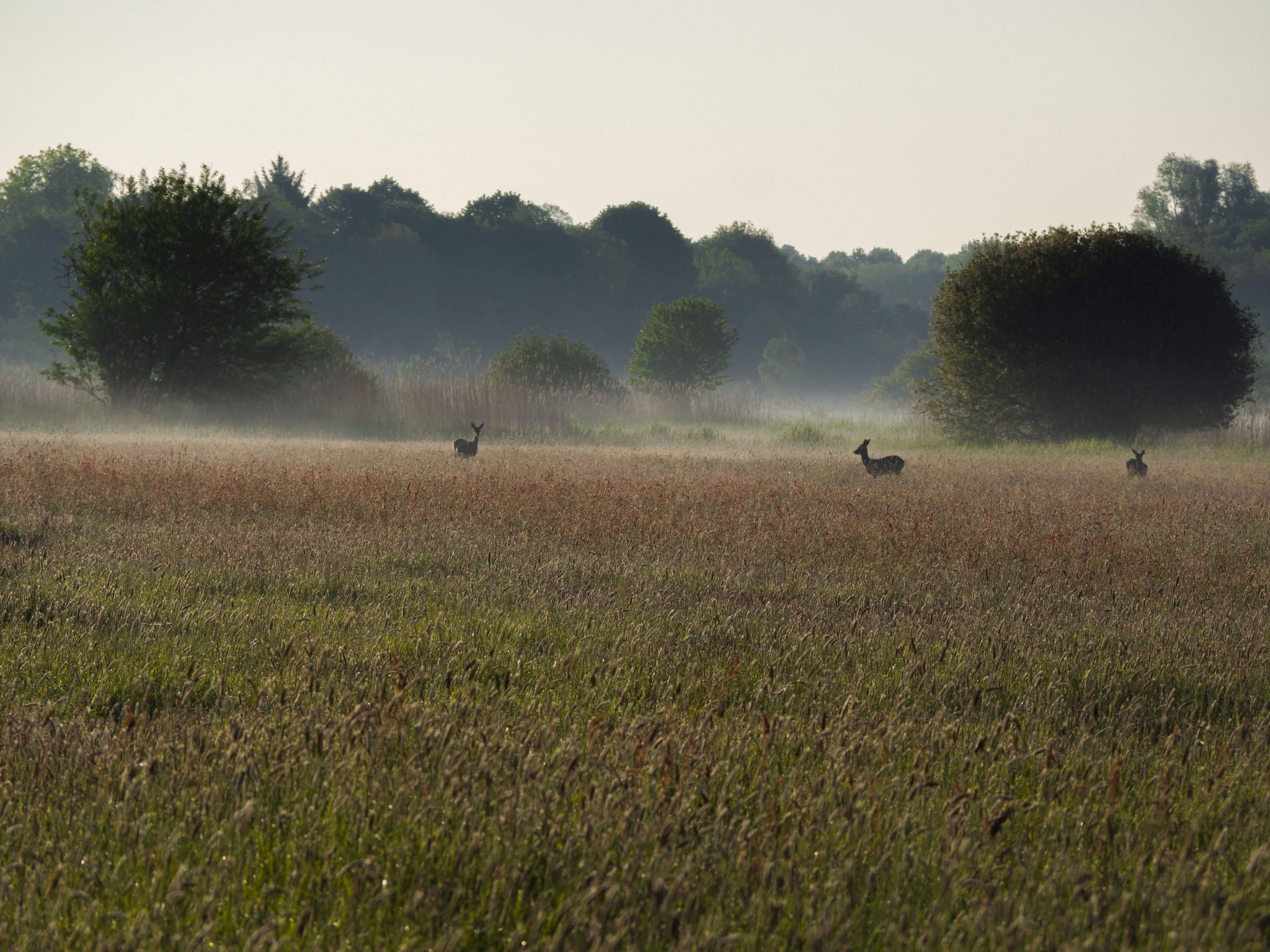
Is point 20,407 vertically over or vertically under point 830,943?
over

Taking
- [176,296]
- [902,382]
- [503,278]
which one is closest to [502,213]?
[503,278]

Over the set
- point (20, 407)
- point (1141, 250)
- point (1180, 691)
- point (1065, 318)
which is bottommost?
point (1180, 691)

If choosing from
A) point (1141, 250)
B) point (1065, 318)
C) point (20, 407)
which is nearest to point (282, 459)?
point (20, 407)

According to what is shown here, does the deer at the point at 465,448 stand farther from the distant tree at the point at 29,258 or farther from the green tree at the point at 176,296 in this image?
the distant tree at the point at 29,258

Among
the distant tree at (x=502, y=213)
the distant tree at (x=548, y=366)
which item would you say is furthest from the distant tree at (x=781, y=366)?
the distant tree at (x=548, y=366)

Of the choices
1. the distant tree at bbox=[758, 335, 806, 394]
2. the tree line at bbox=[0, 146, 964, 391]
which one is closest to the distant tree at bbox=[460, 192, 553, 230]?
the tree line at bbox=[0, 146, 964, 391]

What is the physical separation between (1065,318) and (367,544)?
2254 centimetres

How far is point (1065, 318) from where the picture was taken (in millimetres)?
24938

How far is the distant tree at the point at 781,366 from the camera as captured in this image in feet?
283

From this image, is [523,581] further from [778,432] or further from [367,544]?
[778,432]

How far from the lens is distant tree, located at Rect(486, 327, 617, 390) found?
3550 cm

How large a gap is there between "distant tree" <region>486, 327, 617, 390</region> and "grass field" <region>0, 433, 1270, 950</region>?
2800 centimetres

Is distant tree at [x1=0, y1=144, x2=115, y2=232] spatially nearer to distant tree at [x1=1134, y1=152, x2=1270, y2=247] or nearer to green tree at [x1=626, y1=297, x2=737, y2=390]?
green tree at [x1=626, y1=297, x2=737, y2=390]

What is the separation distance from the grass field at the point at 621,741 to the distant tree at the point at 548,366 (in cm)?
2800
